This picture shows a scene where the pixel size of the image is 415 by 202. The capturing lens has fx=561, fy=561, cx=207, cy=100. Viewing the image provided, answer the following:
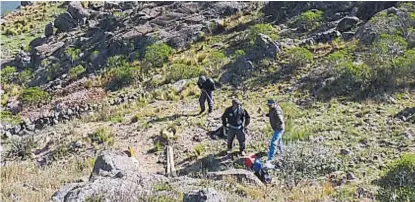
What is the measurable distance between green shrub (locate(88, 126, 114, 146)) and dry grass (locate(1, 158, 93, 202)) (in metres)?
1.63

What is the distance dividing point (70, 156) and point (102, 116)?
4.48 m

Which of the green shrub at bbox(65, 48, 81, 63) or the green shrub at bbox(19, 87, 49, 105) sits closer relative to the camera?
the green shrub at bbox(19, 87, 49, 105)

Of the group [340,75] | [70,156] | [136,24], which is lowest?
[70,156]

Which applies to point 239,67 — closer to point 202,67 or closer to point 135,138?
point 202,67

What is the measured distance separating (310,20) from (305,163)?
14065 mm

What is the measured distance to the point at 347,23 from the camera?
2378 centimetres

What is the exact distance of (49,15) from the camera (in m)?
49.2

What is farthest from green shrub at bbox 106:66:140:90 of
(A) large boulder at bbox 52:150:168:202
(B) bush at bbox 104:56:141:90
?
(A) large boulder at bbox 52:150:168:202

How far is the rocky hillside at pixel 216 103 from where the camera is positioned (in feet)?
34.0

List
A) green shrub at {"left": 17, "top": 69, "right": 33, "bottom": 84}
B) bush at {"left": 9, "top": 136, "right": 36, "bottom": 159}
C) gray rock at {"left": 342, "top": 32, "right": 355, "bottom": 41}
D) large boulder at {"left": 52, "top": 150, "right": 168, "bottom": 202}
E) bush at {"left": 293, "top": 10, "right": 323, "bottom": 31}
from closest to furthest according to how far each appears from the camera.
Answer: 1. large boulder at {"left": 52, "top": 150, "right": 168, "bottom": 202}
2. bush at {"left": 9, "top": 136, "right": 36, "bottom": 159}
3. gray rock at {"left": 342, "top": 32, "right": 355, "bottom": 41}
4. bush at {"left": 293, "top": 10, "right": 323, "bottom": 31}
5. green shrub at {"left": 17, "top": 69, "right": 33, "bottom": 84}

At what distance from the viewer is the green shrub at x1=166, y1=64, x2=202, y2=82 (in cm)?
2319

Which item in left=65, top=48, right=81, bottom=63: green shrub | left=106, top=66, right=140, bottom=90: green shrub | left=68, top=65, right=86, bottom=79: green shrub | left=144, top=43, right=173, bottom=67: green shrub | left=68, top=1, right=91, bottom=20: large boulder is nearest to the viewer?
left=106, top=66, right=140, bottom=90: green shrub

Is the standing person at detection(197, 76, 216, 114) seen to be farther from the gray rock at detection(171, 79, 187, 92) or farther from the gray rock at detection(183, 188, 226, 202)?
the gray rock at detection(183, 188, 226, 202)

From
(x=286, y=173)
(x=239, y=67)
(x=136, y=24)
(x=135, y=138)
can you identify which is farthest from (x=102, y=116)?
(x=136, y=24)
